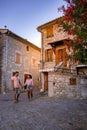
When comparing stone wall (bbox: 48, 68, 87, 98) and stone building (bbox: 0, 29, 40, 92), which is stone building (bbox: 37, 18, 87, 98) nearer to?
stone wall (bbox: 48, 68, 87, 98)

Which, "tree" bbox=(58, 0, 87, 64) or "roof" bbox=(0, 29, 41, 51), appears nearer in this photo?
"tree" bbox=(58, 0, 87, 64)

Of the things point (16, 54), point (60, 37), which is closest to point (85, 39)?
point (60, 37)

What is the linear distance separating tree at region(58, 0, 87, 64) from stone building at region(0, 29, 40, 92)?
725 inches

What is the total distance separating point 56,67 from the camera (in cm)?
2012

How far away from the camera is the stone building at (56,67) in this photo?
1661cm

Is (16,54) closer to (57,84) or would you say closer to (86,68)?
(86,68)

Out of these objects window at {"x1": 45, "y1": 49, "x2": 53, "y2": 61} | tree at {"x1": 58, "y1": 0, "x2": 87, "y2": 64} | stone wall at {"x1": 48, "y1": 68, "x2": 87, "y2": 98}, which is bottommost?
stone wall at {"x1": 48, "y1": 68, "x2": 87, "y2": 98}

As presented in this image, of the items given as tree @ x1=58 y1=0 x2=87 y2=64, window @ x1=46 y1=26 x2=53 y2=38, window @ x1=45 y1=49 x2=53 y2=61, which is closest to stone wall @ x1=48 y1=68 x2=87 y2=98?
window @ x1=45 y1=49 x2=53 y2=61

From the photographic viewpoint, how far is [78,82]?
16.4 metres

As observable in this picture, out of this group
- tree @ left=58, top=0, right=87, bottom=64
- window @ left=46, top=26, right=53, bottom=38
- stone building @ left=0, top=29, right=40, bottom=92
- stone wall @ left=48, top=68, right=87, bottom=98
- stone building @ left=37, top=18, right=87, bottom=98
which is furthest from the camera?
stone building @ left=0, top=29, right=40, bottom=92

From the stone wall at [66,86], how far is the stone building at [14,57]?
358 inches

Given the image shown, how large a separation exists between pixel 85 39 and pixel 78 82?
379 inches

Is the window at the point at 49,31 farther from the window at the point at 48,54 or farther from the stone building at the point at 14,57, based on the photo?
the stone building at the point at 14,57

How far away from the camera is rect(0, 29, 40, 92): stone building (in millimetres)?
25583
